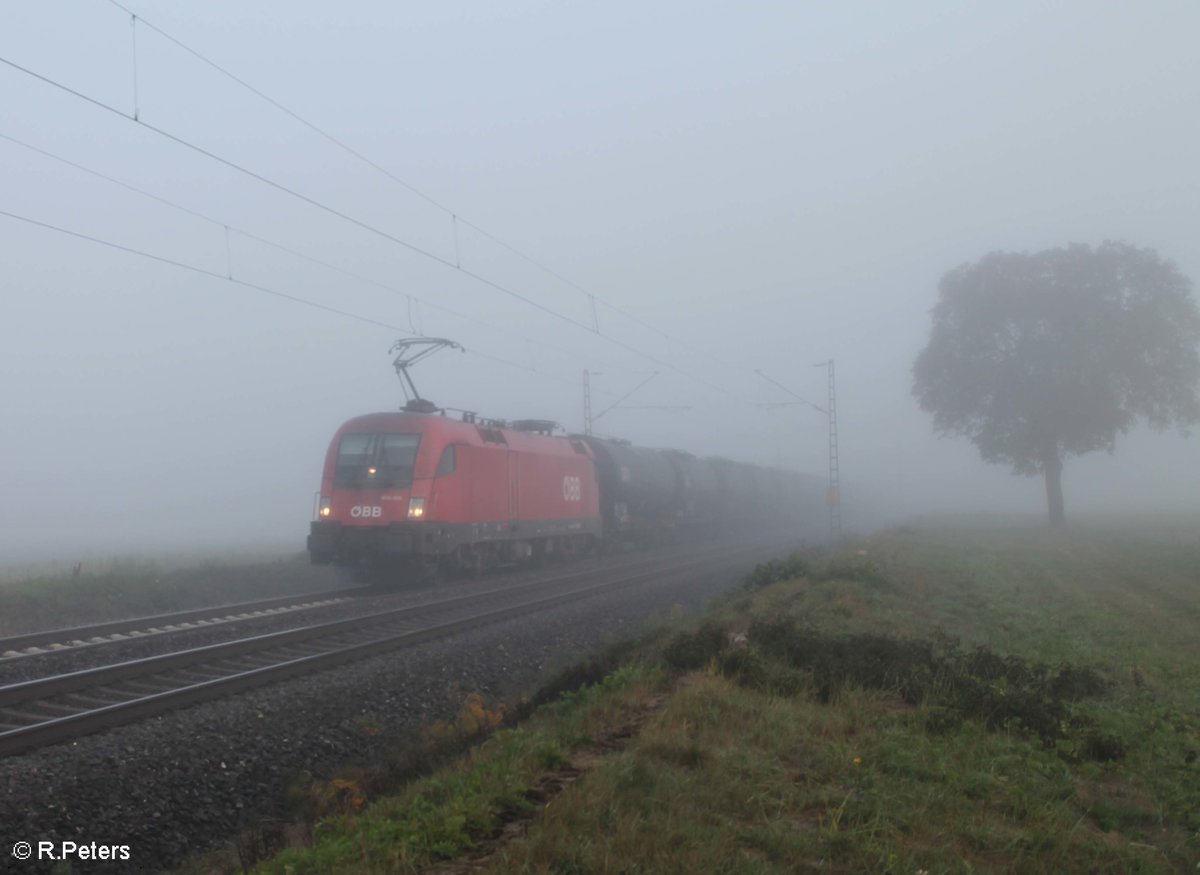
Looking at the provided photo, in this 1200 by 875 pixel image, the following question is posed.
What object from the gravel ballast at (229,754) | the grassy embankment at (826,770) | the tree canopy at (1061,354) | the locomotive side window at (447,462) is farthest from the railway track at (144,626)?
the tree canopy at (1061,354)

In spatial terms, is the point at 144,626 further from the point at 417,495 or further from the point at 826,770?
the point at 826,770

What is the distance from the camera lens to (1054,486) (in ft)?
129

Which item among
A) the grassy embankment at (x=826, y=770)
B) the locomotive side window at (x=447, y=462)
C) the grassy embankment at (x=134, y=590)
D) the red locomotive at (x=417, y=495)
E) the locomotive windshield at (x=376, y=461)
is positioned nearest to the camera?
the grassy embankment at (x=826, y=770)

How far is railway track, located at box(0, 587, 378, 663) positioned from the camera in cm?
1195

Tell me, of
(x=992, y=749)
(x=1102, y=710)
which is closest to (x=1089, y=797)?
(x=992, y=749)

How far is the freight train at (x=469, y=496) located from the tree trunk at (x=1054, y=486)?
652 inches

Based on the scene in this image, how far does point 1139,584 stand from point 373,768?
1633 centimetres

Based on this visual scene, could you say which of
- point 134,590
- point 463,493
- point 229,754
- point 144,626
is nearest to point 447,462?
point 463,493

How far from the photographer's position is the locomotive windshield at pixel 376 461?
19484 mm

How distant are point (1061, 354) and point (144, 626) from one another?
33861 mm

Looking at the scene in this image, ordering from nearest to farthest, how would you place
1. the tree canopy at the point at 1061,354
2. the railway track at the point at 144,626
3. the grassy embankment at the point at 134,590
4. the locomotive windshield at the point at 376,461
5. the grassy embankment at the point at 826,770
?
the grassy embankment at the point at 826,770
the railway track at the point at 144,626
the grassy embankment at the point at 134,590
the locomotive windshield at the point at 376,461
the tree canopy at the point at 1061,354

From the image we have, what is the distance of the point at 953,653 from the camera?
29.0ft

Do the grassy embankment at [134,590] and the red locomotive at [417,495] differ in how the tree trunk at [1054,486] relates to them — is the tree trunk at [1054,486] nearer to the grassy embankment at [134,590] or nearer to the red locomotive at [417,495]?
the red locomotive at [417,495]

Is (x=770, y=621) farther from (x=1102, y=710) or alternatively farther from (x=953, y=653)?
(x=1102, y=710)
